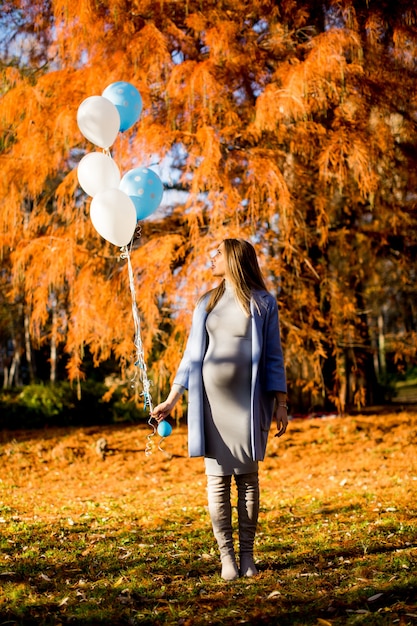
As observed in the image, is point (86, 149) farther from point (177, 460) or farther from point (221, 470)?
point (221, 470)

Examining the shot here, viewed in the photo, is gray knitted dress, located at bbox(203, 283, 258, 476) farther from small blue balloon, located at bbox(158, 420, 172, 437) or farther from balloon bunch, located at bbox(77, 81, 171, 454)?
balloon bunch, located at bbox(77, 81, 171, 454)

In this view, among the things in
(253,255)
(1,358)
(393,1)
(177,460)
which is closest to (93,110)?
(253,255)

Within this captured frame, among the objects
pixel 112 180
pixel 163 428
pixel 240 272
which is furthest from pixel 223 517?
pixel 112 180

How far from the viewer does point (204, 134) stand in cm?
641

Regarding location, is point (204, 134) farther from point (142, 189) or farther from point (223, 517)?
point (223, 517)

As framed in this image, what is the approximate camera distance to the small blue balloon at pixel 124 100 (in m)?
5.04

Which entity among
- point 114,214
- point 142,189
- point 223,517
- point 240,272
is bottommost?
point 223,517

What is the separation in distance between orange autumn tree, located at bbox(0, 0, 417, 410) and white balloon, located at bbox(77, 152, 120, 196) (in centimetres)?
177

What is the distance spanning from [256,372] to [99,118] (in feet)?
7.88

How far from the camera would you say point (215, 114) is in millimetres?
6949

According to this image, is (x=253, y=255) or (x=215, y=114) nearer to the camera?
→ (x=253, y=255)

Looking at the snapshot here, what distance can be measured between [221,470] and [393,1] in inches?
224

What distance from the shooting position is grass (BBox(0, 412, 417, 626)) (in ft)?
9.52

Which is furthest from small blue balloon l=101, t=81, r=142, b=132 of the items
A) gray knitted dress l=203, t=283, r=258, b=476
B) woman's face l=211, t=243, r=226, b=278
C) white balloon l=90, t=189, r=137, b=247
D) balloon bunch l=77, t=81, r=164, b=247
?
gray knitted dress l=203, t=283, r=258, b=476
